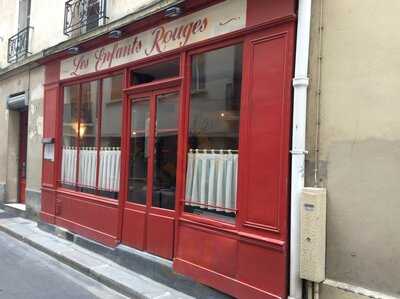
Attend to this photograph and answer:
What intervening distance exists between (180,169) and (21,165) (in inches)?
309

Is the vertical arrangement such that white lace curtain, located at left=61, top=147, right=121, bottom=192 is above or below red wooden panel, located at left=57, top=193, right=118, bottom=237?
above

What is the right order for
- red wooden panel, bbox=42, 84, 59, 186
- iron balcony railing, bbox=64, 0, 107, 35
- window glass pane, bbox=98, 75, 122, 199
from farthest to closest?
red wooden panel, bbox=42, 84, 59, 186 < iron balcony railing, bbox=64, 0, 107, 35 < window glass pane, bbox=98, 75, 122, 199

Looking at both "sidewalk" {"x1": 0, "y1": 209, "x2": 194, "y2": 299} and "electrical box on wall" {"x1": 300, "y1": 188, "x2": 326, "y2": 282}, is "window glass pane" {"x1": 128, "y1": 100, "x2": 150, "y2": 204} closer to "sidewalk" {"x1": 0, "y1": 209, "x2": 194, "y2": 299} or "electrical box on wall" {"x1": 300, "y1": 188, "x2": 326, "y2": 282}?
"sidewalk" {"x1": 0, "y1": 209, "x2": 194, "y2": 299}

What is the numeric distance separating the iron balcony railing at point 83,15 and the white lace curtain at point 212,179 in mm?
3684

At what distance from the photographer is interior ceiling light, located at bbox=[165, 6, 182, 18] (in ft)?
20.5

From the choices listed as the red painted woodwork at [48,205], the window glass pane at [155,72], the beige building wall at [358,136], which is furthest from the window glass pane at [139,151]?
the beige building wall at [358,136]

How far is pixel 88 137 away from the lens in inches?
347

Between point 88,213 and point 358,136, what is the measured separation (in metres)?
5.34

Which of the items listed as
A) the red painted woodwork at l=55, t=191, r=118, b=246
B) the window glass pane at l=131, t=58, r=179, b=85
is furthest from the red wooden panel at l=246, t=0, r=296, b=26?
the red painted woodwork at l=55, t=191, r=118, b=246

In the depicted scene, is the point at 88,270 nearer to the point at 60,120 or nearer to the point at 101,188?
the point at 101,188

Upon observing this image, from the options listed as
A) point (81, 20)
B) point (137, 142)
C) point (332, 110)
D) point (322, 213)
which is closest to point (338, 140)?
point (332, 110)

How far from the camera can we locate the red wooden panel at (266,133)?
193 inches

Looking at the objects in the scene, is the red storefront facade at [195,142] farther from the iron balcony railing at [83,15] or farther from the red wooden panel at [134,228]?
the iron balcony railing at [83,15]

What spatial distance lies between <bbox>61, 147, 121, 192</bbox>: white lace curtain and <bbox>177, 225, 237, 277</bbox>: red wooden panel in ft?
6.69
